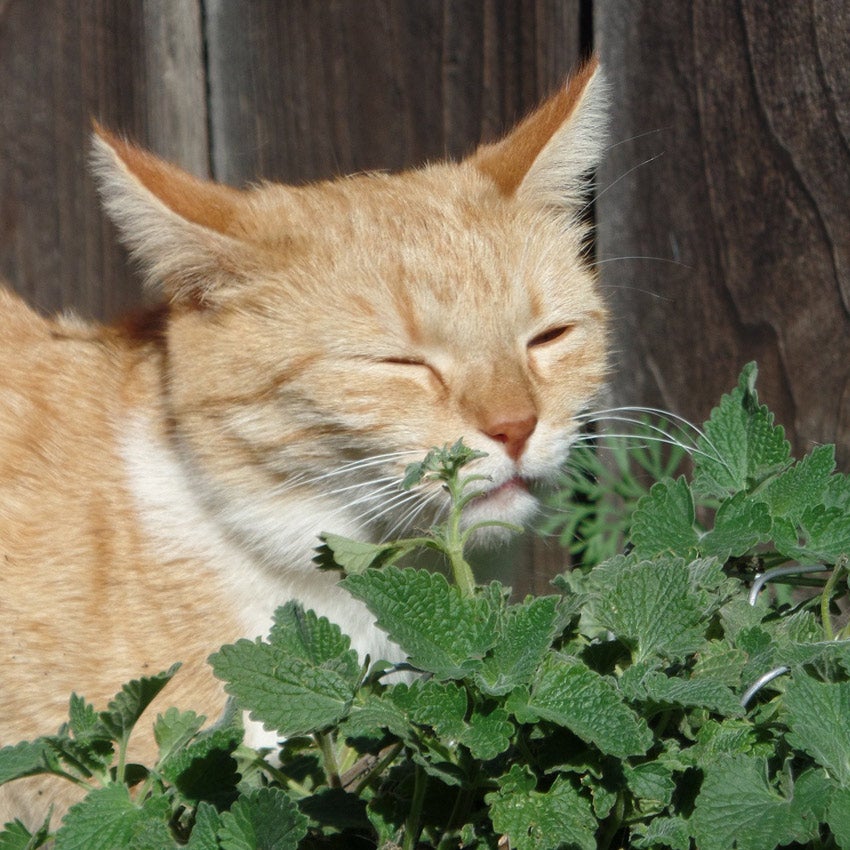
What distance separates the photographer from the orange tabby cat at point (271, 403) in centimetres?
180

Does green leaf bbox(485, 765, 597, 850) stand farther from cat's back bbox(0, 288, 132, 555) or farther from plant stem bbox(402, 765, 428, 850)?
cat's back bbox(0, 288, 132, 555)

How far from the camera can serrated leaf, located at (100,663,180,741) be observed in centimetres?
75

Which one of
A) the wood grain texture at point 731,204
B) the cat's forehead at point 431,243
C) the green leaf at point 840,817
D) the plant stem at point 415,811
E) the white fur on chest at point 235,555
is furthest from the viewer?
the wood grain texture at point 731,204

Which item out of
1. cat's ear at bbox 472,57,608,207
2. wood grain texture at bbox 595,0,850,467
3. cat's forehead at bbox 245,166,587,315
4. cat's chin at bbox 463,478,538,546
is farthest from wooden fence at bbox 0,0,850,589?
cat's chin at bbox 463,478,538,546

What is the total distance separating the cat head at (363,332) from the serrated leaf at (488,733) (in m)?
0.97

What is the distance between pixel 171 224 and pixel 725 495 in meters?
1.16

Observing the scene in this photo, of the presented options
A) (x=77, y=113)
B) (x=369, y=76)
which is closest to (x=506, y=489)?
(x=369, y=76)

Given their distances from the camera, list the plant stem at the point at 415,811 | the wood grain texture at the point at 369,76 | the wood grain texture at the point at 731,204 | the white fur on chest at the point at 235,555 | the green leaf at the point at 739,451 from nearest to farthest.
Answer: the plant stem at the point at 415,811
the green leaf at the point at 739,451
the white fur on chest at the point at 235,555
the wood grain texture at the point at 731,204
the wood grain texture at the point at 369,76

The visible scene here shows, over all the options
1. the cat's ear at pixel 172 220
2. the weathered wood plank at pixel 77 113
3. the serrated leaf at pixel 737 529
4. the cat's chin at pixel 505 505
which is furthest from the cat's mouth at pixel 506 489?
the weathered wood plank at pixel 77 113

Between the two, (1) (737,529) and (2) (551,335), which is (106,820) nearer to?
(1) (737,529)

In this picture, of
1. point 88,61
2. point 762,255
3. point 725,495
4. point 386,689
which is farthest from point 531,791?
point 88,61

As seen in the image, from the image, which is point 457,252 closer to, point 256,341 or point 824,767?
point 256,341

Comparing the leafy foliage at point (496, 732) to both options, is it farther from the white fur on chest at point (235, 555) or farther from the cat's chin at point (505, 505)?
the white fur on chest at point (235, 555)

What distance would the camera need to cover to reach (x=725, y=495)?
1008mm
